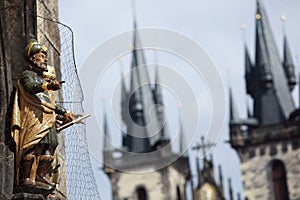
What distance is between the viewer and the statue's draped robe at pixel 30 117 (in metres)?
4.91

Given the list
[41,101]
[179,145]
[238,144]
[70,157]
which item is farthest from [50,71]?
[179,145]

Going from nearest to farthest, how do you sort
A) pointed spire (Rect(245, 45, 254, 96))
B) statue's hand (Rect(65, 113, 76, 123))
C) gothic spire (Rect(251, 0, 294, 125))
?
statue's hand (Rect(65, 113, 76, 123)) → gothic spire (Rect(251, 0, 294, 125)) → pointed spire (Rect(245, 45, 254, 96))

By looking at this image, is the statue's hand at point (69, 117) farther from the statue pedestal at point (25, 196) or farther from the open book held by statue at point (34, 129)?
the statue pedestal at point (25, 196)

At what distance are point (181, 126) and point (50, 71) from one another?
48591 millimetres

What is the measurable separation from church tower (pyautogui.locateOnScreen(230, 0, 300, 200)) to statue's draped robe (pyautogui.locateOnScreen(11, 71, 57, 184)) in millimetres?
40582

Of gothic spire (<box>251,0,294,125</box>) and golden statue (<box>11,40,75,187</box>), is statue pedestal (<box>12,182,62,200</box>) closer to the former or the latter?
golden statue (<box>11,40,75,187</box>)

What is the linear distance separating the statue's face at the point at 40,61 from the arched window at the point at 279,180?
134 feet

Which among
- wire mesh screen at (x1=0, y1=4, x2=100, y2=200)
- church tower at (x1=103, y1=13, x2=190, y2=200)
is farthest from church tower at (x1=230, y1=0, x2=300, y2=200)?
wire mesh screen at (x1=0, y1=4, x2=100, y2=200)

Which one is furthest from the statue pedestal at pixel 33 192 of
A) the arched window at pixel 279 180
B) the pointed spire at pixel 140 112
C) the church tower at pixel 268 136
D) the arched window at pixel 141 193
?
the pointed spire at pixel 140 112

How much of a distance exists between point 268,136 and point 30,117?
41538mm

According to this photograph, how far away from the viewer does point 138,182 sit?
1986 inches

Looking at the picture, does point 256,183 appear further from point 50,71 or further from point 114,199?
point 50,71

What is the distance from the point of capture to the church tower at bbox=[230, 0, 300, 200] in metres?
45.2

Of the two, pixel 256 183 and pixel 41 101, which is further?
pixel 256 183
